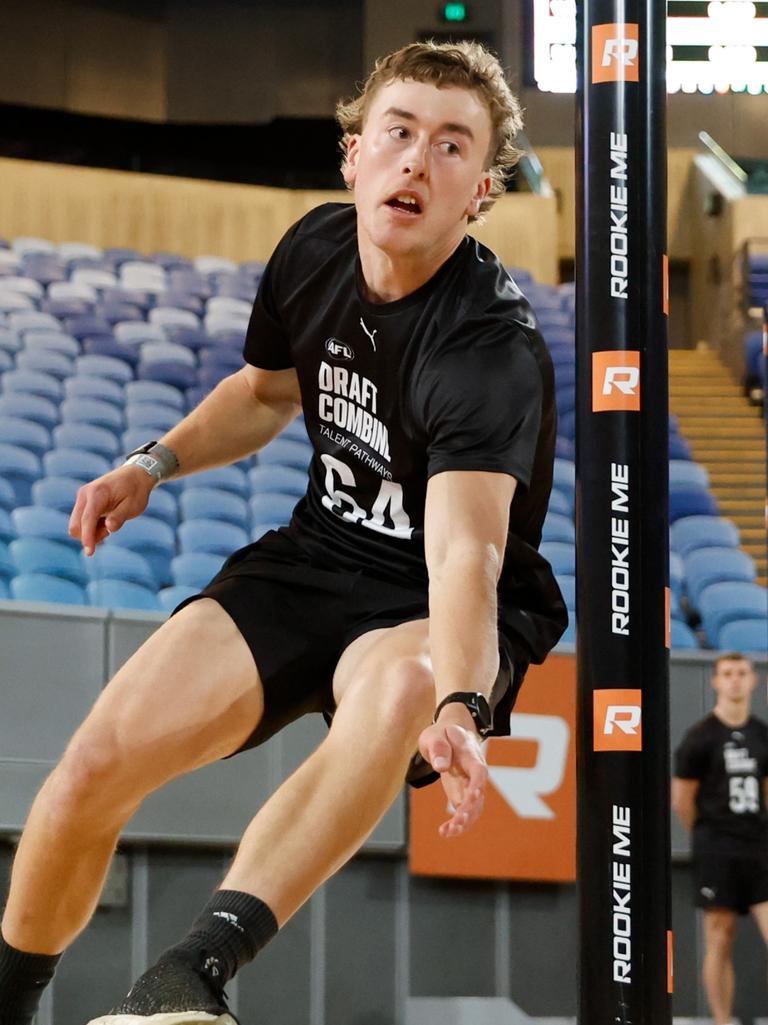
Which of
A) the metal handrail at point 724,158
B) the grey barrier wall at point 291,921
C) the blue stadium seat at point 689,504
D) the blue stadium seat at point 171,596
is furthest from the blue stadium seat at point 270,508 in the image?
the metal handrail at point 724,158

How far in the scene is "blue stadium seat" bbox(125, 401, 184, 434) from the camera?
818 cm

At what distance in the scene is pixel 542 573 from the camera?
2441 millimetres

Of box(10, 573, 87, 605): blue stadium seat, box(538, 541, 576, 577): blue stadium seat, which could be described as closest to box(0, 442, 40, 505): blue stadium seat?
box(10, 573, 87, 605): blue stadium seat

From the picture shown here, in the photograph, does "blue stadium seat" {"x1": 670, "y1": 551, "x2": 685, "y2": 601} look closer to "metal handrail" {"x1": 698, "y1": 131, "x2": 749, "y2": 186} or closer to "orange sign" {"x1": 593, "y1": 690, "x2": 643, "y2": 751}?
"metal handrail" {"x1": 698, "y1": 131, "x2": 749, "y2": 186}

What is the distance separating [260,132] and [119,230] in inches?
116

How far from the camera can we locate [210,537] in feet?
23.3

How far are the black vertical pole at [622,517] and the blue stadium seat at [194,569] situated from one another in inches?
182

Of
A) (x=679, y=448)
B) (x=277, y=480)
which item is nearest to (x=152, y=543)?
(x=277, y=480)

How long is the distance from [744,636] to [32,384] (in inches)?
149

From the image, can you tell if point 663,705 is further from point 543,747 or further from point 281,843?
point 543,747

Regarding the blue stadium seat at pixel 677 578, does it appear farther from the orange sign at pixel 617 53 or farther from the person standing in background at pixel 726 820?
the orange sign at pixel 617 53

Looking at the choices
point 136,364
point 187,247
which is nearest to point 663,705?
point 136,364

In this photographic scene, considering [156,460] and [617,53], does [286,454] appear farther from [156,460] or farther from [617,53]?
[617,53]

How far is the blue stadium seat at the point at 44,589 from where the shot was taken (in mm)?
6270
